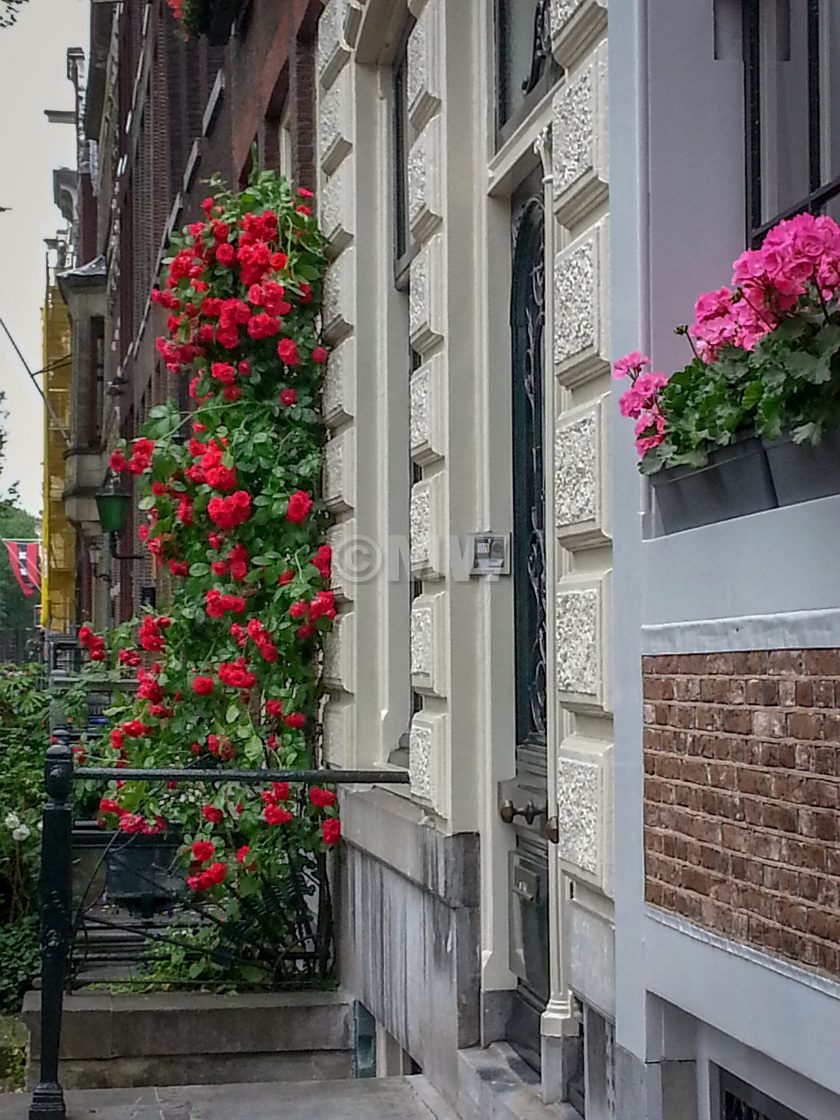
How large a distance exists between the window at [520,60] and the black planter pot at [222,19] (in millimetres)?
5939

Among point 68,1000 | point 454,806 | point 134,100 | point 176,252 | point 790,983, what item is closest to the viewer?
point 790,983

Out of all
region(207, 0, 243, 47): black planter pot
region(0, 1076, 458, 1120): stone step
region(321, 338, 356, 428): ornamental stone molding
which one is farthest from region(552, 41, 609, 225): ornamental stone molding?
region(207, 0, 243, 47): black planter pot

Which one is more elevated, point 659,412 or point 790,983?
point 659,412

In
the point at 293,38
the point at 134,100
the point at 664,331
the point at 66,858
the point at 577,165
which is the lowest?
the point at 66,858

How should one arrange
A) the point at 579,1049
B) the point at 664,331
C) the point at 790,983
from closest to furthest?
the point at 790,983, the point at 664,331, the point at 579,1049

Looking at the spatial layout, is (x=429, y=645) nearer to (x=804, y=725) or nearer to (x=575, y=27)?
(x=575, y=27)

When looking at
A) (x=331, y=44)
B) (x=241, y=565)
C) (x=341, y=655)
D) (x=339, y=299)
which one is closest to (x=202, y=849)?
(x=341, y=655)

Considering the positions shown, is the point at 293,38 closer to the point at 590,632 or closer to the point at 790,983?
the point at 590,632

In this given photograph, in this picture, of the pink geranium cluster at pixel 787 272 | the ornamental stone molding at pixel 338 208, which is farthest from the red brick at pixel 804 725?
the ornamental stone molding at pixel 338 208

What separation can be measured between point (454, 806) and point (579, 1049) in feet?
3.82

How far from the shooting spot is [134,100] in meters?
23.0

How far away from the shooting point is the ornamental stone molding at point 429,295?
601cm

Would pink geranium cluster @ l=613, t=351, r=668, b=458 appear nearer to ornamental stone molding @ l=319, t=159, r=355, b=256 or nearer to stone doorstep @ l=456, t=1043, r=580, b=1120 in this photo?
stone doorstep @ l=456, t=1043, r=580, b=1120

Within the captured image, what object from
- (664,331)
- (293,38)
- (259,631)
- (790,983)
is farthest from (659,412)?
(293,38)
